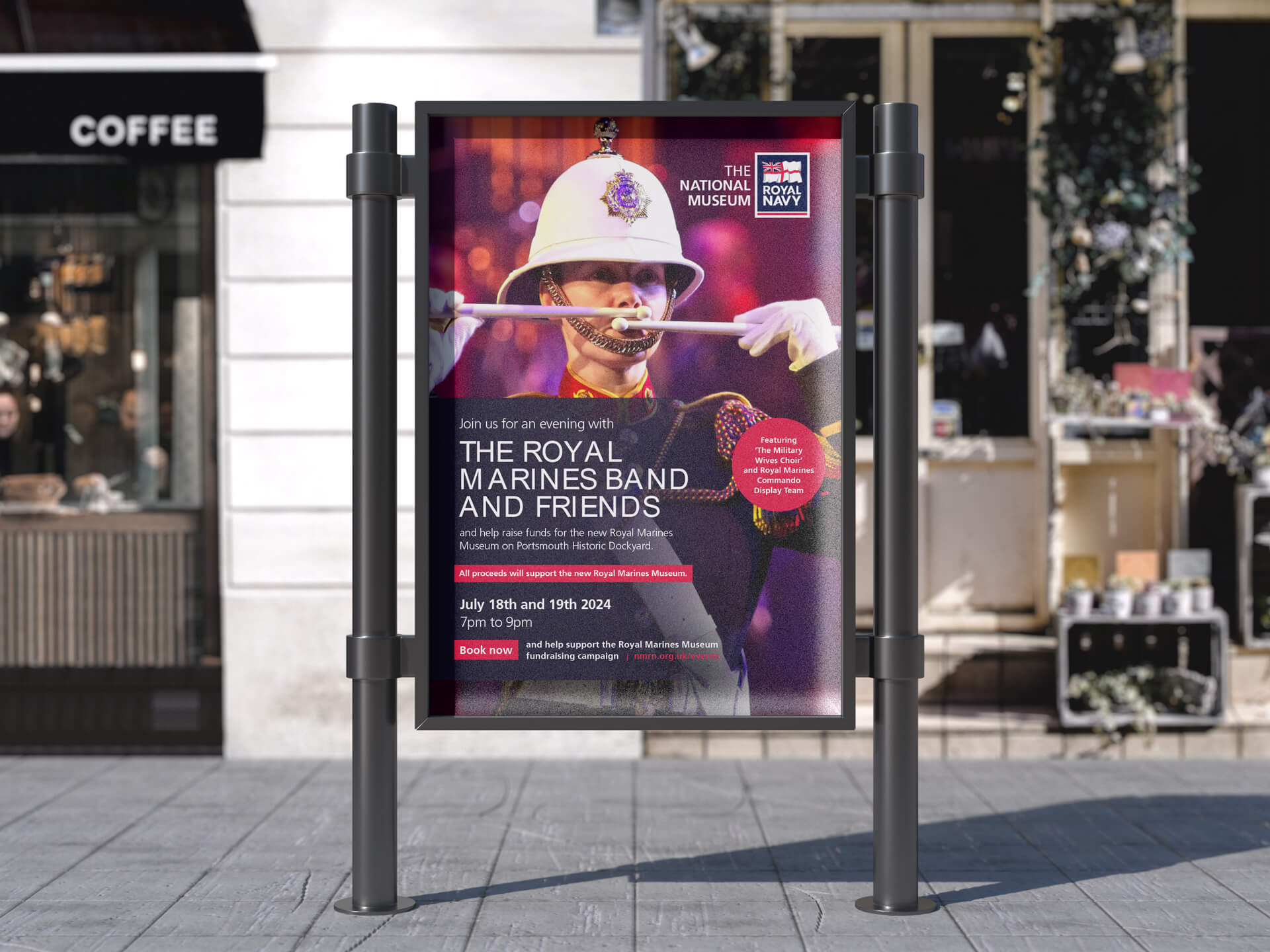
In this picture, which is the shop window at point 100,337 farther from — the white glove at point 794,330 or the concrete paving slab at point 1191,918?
the concrete paving slab at point 1191,918

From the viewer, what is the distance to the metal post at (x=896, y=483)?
14.8ft

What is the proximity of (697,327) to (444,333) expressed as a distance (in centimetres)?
82

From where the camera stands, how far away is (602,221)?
4.51 metres

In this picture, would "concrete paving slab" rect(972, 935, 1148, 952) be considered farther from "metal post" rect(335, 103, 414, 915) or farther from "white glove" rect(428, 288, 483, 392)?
"white glove" rect(428, 288, 483, 392)

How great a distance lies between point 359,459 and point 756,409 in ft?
4.29

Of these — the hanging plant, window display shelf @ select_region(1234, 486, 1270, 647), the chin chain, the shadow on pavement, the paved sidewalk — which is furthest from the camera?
the hanging plant

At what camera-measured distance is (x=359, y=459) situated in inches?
178

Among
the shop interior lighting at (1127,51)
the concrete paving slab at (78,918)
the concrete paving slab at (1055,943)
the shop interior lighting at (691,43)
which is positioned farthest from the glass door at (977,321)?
the concrete paving slab at (78,918)

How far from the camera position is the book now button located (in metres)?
4.54

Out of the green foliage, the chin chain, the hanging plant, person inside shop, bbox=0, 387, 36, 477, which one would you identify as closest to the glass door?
the hanging plant

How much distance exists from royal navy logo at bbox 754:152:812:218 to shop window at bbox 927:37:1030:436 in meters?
3.83

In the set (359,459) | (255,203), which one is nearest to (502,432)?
(359,459)

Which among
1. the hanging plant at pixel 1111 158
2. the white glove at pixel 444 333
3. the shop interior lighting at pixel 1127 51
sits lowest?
the white glove at pixel 444 333

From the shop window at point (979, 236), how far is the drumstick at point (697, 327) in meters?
3.86
